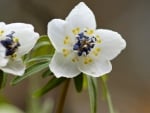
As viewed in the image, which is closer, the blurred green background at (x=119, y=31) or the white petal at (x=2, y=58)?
the white petal at (x=2, y=58)

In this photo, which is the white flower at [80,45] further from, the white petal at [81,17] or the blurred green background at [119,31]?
the blurred green background at [119,31]

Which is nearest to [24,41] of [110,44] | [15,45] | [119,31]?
[15,45]

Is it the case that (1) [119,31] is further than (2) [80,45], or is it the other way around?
(1) [119,31]

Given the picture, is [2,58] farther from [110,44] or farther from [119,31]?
[119,31]

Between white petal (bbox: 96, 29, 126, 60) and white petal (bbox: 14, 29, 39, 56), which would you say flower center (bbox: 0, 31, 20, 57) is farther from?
white petal (bbox: 96, 29, 126, 60)

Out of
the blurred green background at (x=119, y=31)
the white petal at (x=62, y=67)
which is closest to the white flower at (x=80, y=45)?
the white petal at (x=62, y=67)

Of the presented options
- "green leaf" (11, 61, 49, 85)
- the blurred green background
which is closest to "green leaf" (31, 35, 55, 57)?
"green leaf" (11, 61, 49, 85)

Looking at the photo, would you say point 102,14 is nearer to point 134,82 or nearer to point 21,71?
point 134,82
